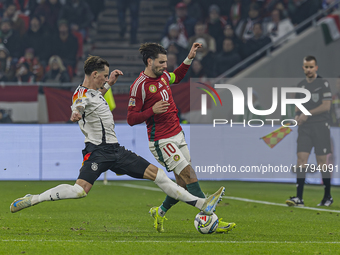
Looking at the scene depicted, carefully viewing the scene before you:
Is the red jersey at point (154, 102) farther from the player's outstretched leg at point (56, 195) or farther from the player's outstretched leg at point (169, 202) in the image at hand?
the player's outstretched leg at point (56, 195)

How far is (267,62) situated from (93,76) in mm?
10747

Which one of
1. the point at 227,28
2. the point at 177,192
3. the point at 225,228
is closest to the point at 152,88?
the point at 177,192

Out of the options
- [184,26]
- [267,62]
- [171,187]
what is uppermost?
[184,26]

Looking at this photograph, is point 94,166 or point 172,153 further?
point 172,153

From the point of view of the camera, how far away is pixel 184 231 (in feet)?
21.0

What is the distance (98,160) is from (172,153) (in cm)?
97

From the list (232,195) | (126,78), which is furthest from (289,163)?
(126,78)

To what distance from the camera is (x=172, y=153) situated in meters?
6.45

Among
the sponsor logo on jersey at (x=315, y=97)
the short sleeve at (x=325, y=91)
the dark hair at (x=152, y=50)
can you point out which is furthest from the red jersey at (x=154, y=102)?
the short sleeve at (x=325, y=91)

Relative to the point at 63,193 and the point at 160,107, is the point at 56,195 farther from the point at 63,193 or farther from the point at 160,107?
the point at 160,107

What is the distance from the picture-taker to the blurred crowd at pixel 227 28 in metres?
16.8

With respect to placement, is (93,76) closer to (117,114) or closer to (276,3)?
(117,114)

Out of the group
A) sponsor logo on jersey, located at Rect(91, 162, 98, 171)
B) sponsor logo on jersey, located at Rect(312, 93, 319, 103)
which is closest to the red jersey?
sponsor logo on jersey, located at Rect(91, 162, 98, 171)

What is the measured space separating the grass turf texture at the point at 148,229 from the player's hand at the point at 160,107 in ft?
4.43
